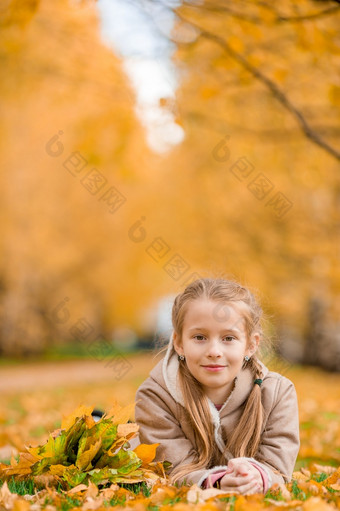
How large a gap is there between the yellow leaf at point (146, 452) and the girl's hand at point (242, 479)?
0.32 m

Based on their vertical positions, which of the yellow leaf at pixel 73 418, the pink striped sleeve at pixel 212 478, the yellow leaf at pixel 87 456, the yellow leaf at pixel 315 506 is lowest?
the yellow leaf at pixel 315 506

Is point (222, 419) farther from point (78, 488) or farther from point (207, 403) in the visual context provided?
point (78, 488)

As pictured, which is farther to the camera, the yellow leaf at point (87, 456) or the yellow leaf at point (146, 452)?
the yellow leaf at point (146, 452)

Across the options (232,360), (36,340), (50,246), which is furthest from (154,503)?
(36,340)

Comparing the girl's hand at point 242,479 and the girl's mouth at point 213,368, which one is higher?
the girl's mouth at point 213,368

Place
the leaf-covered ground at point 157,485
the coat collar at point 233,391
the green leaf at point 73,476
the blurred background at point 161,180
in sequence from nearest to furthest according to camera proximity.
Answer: the leaf-covered ground at point 157,485, the green leaf at point 73,476, the coat collar at point 233,391, the blurred background at point 161,180

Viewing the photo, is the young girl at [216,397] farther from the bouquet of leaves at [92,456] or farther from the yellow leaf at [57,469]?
the yellow leaf at [57,469]

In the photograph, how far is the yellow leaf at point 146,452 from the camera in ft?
8.29

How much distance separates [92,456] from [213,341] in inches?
26.7

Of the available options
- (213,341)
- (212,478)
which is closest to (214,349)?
(213,341)

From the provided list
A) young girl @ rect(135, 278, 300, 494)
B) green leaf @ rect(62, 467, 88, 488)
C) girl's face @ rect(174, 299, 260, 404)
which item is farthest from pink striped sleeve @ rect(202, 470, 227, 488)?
green leaf @ rect(62, 467, 88, 488)

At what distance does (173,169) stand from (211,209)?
2627mm

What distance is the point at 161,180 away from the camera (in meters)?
15.4

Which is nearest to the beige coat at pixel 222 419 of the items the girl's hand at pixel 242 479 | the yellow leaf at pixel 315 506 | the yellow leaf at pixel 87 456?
the girl's hand at pixel 242 479
